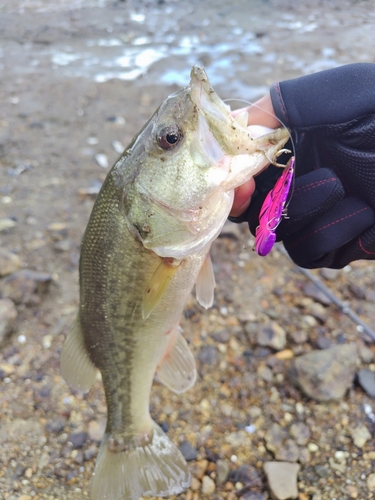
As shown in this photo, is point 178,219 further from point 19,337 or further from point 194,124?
point 19,337

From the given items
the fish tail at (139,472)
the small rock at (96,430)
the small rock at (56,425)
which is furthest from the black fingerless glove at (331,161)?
the small rock at (56,425)

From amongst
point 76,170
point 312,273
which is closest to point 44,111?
point 76,170

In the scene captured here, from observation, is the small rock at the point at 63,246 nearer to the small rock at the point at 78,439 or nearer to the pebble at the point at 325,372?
the small rock at the point at 78,439

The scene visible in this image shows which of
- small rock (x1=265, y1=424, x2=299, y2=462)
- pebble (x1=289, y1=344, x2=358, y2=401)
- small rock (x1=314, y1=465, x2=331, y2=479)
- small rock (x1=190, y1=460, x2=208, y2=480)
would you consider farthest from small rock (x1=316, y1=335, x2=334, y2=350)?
small rock (x1=190, y1=460, x2=208, y2=480)

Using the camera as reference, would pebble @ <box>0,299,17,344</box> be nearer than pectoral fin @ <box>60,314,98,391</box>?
No

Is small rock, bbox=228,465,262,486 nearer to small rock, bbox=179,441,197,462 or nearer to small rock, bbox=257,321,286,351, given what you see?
small rock, bbox=179,441,197,462

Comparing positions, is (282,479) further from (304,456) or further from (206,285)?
(206,285)
